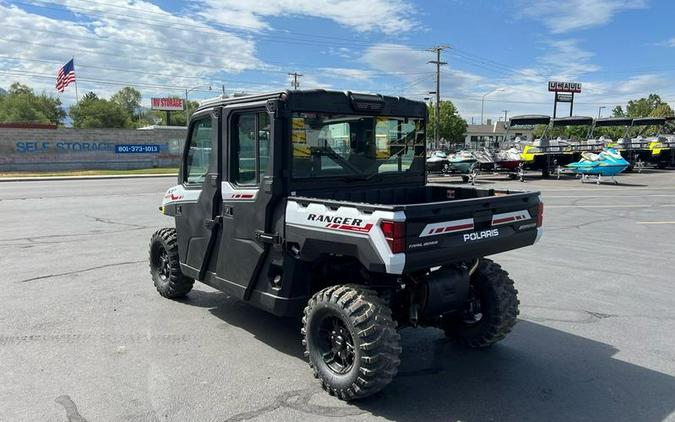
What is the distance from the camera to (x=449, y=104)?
86875mm

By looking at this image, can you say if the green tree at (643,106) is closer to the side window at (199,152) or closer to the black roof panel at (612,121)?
the black roof panel at (612,121)

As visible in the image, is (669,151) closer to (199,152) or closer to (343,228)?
(199,152)

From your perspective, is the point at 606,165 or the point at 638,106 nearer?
the point at 606,165

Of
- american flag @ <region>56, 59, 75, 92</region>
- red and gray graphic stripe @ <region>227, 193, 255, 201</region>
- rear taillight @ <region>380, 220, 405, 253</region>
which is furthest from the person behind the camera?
american flag @ <region>56, 59, 75, 92</region>

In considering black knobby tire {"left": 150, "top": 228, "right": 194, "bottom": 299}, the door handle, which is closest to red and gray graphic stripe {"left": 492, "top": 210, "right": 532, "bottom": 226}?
the door handle

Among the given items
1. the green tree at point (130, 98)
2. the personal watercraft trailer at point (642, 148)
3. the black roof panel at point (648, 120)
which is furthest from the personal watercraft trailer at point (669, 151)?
the green tree at point (130, 98)

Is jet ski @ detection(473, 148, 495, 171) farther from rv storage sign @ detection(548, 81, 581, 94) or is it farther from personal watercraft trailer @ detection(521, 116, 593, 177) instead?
rv storage sign @ detection(548, 81, 581, 94)

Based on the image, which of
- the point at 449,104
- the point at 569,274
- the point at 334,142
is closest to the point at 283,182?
the point at 334,142

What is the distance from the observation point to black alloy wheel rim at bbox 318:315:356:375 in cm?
386

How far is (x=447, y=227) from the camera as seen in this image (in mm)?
3623

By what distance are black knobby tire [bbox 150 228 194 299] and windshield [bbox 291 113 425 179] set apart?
2.26 metres

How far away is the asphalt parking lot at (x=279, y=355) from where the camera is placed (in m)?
3.65

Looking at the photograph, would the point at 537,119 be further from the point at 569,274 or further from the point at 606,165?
the point at 569,274

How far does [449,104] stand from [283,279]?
8677 cm
